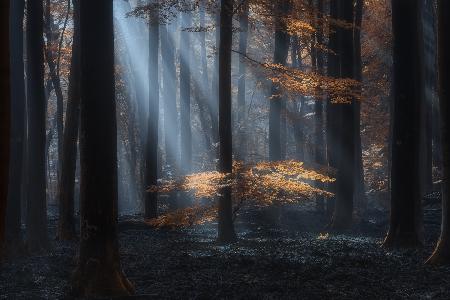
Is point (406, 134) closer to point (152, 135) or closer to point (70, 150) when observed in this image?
point (70, 150)

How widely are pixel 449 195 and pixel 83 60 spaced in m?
6.86

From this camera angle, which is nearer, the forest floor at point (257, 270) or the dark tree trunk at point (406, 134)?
the forest floor at point (257, 270)

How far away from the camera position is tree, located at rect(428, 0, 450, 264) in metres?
11.2

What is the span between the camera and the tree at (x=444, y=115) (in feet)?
36.8

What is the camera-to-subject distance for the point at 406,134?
46.0 feet

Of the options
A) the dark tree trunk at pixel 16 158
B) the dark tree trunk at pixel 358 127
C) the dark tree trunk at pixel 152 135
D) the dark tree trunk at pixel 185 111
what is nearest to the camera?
the dark tree trunk at pixel 16 158

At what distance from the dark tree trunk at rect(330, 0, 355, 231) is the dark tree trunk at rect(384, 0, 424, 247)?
431cm

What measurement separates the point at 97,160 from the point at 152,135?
44.2ft

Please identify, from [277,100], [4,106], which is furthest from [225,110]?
[4,106]

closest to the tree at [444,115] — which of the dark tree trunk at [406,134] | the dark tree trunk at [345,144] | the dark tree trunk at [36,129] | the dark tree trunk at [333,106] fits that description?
the dark tree trunk at [406,134]

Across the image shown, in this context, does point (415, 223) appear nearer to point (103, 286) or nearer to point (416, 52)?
point (416, 52)

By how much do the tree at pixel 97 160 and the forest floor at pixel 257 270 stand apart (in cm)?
61

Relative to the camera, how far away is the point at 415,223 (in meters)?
14.0

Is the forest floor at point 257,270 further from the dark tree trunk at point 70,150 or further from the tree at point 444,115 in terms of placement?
the dark tree trunk at point 70,150
